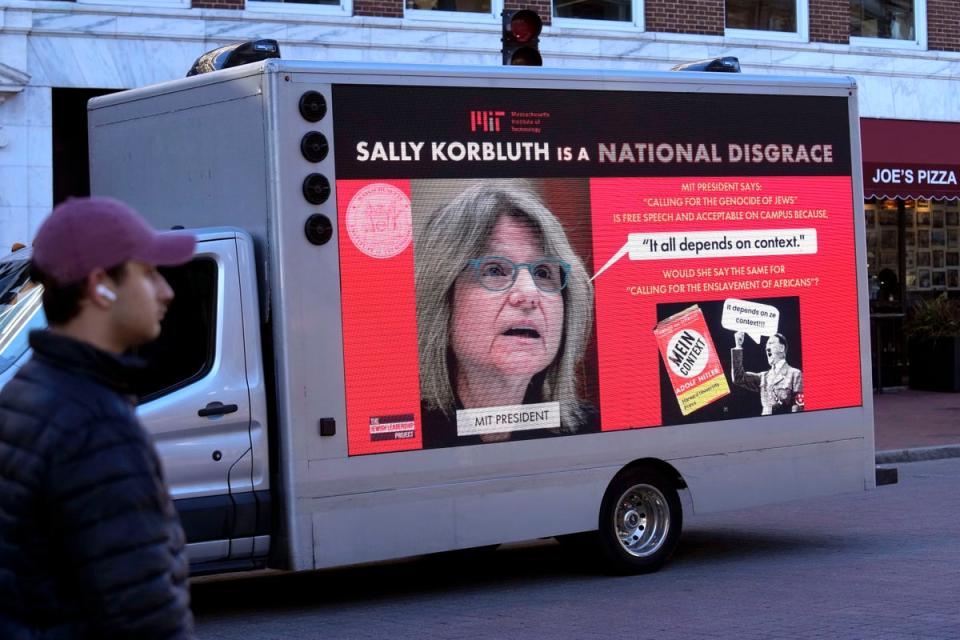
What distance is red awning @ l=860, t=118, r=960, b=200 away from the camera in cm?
2103

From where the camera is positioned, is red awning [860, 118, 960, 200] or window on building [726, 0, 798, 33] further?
window on building [726, 0, 798, 33]

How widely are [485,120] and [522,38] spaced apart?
262 cm

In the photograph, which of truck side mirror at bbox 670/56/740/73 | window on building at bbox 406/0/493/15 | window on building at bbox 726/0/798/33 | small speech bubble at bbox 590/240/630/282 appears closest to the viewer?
small speech bubble at bbox 590/240/630/282

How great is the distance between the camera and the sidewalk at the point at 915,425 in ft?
53.7

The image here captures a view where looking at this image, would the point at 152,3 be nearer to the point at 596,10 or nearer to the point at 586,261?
the point at 596,10

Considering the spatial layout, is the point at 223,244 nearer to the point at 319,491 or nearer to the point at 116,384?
the point at 319,491

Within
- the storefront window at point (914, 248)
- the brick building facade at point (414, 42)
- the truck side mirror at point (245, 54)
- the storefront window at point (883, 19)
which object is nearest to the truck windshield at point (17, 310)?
the truck side mirror at point (245, 54)

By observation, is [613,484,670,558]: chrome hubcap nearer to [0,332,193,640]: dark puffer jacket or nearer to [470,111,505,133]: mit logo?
[470,111,505,133]: mit logo

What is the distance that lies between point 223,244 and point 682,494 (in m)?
3.41

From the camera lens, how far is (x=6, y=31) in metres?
16.0

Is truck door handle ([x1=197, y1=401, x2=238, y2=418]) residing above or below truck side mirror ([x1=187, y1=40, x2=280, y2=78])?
below

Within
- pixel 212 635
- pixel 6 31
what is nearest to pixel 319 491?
pixel 212 635

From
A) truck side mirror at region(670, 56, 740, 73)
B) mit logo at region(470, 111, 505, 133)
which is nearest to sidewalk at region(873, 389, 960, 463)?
truck side mirror at region(670, 56, 740, 73)

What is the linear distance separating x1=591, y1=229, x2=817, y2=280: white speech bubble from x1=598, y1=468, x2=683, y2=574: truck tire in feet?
4.43
